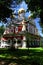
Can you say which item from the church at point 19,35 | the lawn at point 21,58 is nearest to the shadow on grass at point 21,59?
the lawn at point 21,58

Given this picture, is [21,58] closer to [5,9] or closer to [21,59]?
[21,59]

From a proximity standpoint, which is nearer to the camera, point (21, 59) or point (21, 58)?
point (21, 59)

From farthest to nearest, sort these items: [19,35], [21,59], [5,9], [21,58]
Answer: [19,35] < [5,9] < [21,58] < [21,59]

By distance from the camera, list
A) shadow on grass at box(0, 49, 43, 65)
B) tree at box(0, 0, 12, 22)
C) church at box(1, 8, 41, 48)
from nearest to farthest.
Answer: shadow on grass at box(0, 49, 43, 65) < tree at box(0, 0, 12, 22) < church at box(1, 8, 41, 48)

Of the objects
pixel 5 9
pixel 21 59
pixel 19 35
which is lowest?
pixel 21 59

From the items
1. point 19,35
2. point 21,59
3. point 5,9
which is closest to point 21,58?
point 21,59

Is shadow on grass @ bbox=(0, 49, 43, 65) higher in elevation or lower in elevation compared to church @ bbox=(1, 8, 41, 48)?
lower

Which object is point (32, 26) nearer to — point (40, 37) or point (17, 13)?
point (40, 37)

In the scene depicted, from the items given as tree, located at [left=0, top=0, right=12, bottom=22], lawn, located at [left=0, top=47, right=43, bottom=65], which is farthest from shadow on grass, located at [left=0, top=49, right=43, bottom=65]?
tree, located at [left=0, top=0, right=12, bottom=22]

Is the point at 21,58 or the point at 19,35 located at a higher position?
the point at 19,35

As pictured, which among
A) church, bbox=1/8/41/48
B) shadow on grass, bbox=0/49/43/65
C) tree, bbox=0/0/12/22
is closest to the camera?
shadow on grass, bbox=0/49/43/65

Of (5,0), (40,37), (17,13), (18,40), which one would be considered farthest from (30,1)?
(40,37)

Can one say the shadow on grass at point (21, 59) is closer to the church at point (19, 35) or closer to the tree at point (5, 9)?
the tree at point (5, 9)

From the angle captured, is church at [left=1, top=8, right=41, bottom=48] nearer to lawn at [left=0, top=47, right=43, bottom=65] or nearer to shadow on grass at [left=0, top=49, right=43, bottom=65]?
lawn at [left=0, top=47, right=43, bottom=65]
